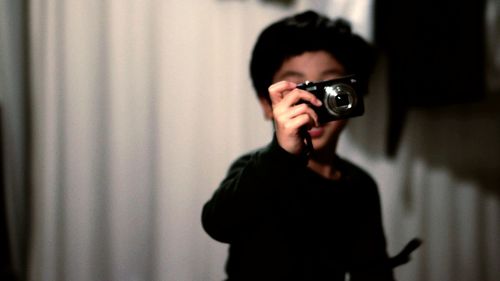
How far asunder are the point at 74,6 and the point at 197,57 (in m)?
0.22

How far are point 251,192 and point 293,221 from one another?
Answer: 0.16 m

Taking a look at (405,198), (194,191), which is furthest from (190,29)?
(405,198)

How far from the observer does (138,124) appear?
62 cm

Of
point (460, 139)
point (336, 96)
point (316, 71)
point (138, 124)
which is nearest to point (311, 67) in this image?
point (316, 71)

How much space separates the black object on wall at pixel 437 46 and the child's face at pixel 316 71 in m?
0.25

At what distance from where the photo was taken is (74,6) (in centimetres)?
58

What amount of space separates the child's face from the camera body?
10cm

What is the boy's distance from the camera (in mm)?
405

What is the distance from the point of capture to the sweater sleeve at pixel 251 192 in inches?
15.5

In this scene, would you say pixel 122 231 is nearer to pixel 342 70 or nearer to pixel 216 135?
pixel 216 135

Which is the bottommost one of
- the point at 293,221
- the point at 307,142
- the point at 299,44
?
the point at 293,221

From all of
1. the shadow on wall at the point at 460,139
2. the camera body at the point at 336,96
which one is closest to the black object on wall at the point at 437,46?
the shadow on wall at the point at 460,139

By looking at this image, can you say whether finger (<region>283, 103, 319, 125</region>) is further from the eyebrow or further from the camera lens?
the eyebrow

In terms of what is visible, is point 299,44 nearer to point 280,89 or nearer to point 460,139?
point 280,89
